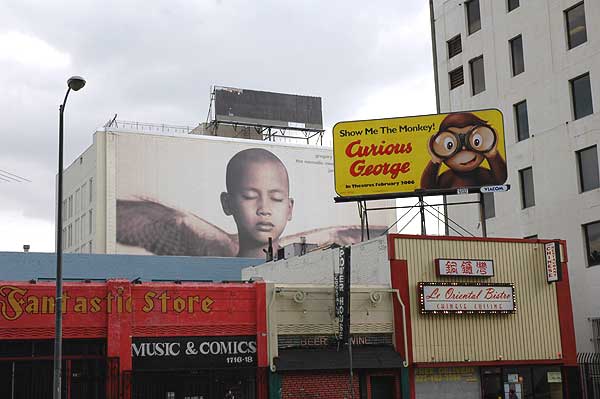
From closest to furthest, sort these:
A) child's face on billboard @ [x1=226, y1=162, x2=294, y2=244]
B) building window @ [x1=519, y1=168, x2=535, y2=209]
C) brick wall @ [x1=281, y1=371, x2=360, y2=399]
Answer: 1. brick wall @ [x1=281, y1=371, x2=360, y2=399]
2. building window @ [x1=519, y1=168, x2=535, y2=209]
3. child's face on billboard @ [x1=226, y1=162, x2=294, y2=244]

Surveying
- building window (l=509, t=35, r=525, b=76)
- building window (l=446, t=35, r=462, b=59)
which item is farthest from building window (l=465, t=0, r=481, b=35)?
building window (l=509, t=35, r=525, b=76)

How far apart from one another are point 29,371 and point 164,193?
67579mm

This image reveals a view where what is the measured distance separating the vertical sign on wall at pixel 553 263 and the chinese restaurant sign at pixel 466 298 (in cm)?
193

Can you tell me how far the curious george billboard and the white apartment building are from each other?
5.08 m

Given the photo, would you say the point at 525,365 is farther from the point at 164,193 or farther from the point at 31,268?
the point at 164,193

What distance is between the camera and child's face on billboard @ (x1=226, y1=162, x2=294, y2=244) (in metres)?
101

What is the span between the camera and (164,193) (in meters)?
97.4

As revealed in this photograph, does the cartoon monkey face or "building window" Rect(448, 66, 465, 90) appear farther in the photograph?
"building window" Rect(448, 66, 465, 90)

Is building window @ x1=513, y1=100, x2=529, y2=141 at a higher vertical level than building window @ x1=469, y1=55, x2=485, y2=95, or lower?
lower

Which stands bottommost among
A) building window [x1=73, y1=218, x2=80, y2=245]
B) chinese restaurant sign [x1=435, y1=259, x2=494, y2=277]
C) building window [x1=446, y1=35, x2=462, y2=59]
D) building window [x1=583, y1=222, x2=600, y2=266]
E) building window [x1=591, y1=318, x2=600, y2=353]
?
building window [x1=591, y1=318, x2=600, y2=353]

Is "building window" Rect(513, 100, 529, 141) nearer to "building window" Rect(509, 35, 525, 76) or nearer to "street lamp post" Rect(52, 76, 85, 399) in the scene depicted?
"building window" Rect(509, 35, 525, 76)

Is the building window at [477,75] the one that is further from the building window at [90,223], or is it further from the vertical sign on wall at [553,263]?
the building window at [90,223]

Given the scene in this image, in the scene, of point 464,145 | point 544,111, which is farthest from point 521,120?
point 464,145

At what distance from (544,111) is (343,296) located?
59.9ft
